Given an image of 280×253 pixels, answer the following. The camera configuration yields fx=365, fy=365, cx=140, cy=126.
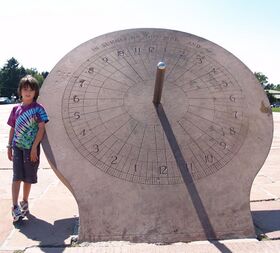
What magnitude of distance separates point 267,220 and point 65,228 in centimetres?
169

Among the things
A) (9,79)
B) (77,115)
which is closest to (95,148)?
(77,115)

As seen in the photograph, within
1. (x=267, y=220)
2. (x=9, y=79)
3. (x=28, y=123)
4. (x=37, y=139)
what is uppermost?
(x=9, y=79)

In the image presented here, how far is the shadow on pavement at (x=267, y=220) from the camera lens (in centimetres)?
291

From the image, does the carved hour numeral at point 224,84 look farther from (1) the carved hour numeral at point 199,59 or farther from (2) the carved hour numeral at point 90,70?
(2) the carved hour numeral at point 90,70

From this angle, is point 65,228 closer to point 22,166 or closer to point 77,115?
point 22,166

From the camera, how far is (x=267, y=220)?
3.09 metres

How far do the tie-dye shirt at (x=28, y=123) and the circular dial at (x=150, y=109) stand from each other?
22cm

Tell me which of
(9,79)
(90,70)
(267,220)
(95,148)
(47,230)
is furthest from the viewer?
(9,79)

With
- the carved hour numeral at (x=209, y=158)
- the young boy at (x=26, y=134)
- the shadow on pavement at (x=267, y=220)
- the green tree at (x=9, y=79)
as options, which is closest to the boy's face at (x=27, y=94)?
the young boy at (x=26, y=134)

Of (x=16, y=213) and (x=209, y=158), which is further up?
(x=209, y=158)

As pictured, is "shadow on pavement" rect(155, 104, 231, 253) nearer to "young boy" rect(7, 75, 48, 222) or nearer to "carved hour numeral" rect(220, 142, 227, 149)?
"carved hour numeral" rect(220, 142, 227, 149)

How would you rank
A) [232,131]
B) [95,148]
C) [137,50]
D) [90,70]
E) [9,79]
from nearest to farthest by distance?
1. [95,148]
2. [232,131]
3. [90,70]
4. [137,50]
5. [9,79]

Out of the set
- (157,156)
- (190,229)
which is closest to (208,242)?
(190,229)

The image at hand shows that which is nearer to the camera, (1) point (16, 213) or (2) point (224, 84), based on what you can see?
(1) point (16, 213)
